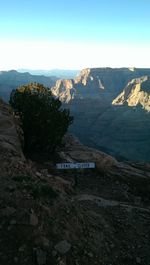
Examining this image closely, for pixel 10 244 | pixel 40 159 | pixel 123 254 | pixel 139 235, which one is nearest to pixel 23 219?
pixel 10 244

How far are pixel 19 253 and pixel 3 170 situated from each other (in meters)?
4.27

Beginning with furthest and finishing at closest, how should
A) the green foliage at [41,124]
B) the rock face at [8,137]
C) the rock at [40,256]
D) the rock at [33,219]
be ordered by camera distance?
1. the green foliage at [41,124]
2. the rock face at [8,137]
3. the rock at [33,219]
4. the rock at [40,256]

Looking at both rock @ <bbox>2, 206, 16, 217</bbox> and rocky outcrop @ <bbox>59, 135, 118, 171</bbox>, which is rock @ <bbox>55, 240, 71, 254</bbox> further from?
rocky outcrop @ <bbox>59, 135, 118, 171</bbox>

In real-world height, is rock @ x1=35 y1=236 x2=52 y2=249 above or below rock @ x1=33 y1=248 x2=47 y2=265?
above

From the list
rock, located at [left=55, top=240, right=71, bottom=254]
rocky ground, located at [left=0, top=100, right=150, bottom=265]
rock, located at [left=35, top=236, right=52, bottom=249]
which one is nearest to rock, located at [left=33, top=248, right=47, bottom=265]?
rocky ground, located at [left=0, top=100, right=150, bottom=265]

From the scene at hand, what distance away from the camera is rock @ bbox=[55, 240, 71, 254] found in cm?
1023

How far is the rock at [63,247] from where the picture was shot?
33.6 ft

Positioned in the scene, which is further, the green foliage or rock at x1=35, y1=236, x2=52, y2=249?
the green foliage

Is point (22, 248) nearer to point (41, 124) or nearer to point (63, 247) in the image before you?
point (63, 247)

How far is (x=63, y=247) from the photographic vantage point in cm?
1034

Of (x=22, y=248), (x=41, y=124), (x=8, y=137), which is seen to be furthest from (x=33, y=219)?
(x=41, y=124)

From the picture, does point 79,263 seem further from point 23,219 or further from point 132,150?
point 132,150

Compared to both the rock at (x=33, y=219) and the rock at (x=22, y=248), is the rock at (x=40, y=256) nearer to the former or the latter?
the rock at (x=22, y=248)

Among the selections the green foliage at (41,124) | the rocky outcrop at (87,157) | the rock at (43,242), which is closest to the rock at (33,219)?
the rock at (43,242)
